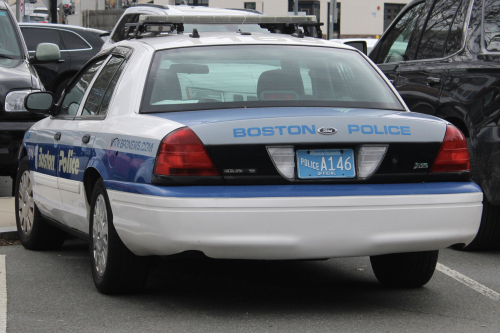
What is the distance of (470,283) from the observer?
18.2ft

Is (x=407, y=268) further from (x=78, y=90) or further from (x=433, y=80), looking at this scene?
(x=78, y=90)

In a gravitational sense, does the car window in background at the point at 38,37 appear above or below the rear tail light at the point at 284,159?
below

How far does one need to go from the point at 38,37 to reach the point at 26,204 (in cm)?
879

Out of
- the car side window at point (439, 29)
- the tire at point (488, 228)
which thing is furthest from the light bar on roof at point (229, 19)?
the tire at point (488, 228)

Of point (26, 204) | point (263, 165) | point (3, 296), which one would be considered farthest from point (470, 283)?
point (26, 204)

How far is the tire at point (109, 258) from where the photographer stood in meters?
4.88

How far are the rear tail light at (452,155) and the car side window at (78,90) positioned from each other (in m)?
2.48

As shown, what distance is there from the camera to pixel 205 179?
4.36 metres

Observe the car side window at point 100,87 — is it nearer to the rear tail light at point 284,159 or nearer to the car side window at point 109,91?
the car side window at point 109,91

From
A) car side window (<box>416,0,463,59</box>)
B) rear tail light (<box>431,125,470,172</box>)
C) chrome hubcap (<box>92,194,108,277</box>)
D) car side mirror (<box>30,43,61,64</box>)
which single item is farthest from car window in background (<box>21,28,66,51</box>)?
rear tail light (<box>431,125,470,172</box>)

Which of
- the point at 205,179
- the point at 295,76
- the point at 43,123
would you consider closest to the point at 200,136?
the point at 205,179

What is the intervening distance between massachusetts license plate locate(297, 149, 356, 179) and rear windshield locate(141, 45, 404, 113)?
49 cm

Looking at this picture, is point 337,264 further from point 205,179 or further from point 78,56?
point 78,56

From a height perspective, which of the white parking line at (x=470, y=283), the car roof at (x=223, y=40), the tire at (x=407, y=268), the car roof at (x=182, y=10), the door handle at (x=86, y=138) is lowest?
the white parking line at (x=470, y=283)
